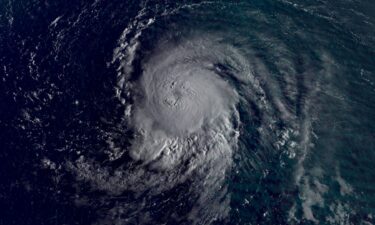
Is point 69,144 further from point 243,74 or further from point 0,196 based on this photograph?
point 243,74

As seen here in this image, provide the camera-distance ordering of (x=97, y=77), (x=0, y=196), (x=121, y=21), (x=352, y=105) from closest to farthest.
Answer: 1. (x=0, y=196)
2. (x=352, y=105)
3. (x=97, y=77)
4. (x=121, y=21)

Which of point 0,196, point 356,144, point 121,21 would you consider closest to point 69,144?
point 0,196

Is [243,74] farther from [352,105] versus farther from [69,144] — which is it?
[69,144]

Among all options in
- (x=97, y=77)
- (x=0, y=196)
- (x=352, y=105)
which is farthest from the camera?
(x=97, y=77)

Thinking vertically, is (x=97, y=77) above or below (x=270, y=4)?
below

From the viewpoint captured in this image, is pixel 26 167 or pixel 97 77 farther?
pixel 97 77

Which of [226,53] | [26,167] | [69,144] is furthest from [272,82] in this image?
[26,167]

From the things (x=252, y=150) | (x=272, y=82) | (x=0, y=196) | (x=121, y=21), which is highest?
(x=121, y=21)
